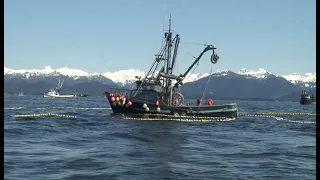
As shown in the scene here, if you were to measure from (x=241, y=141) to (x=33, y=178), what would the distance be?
16.3 metres

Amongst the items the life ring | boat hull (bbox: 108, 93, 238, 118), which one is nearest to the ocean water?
boat hull (bbox: 108, 93, 238, 118)

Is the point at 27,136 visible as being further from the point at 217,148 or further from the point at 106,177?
the point at 106,177

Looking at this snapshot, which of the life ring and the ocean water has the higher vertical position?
the life ring

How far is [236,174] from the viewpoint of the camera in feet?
48.3

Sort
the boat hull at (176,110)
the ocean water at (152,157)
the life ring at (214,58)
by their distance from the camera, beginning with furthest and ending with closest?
the life ring at (214,58) → the boat hull at (176,110) → the ocean water at (152,157)

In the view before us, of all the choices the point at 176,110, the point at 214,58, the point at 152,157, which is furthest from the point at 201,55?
the point at 152,157

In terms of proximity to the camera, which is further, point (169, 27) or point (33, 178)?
point (169, 27)

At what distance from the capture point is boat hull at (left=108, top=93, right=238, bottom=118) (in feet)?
147

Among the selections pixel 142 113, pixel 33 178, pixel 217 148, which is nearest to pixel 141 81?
pixel 142 113

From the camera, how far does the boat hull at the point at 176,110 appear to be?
44.8m

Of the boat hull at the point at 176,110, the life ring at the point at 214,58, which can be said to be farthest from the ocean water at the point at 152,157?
the life ring at the point at 214,58

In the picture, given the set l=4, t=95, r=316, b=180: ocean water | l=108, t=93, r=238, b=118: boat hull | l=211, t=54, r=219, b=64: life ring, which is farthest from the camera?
l=211, t=54, r=219, b=64: life ring

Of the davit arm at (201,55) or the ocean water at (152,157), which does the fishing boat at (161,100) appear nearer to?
the davit arm at (201,55)

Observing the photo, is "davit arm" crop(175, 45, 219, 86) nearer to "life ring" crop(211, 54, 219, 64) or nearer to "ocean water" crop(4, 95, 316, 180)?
"life ring" crop(211, 54, 219, 64)
